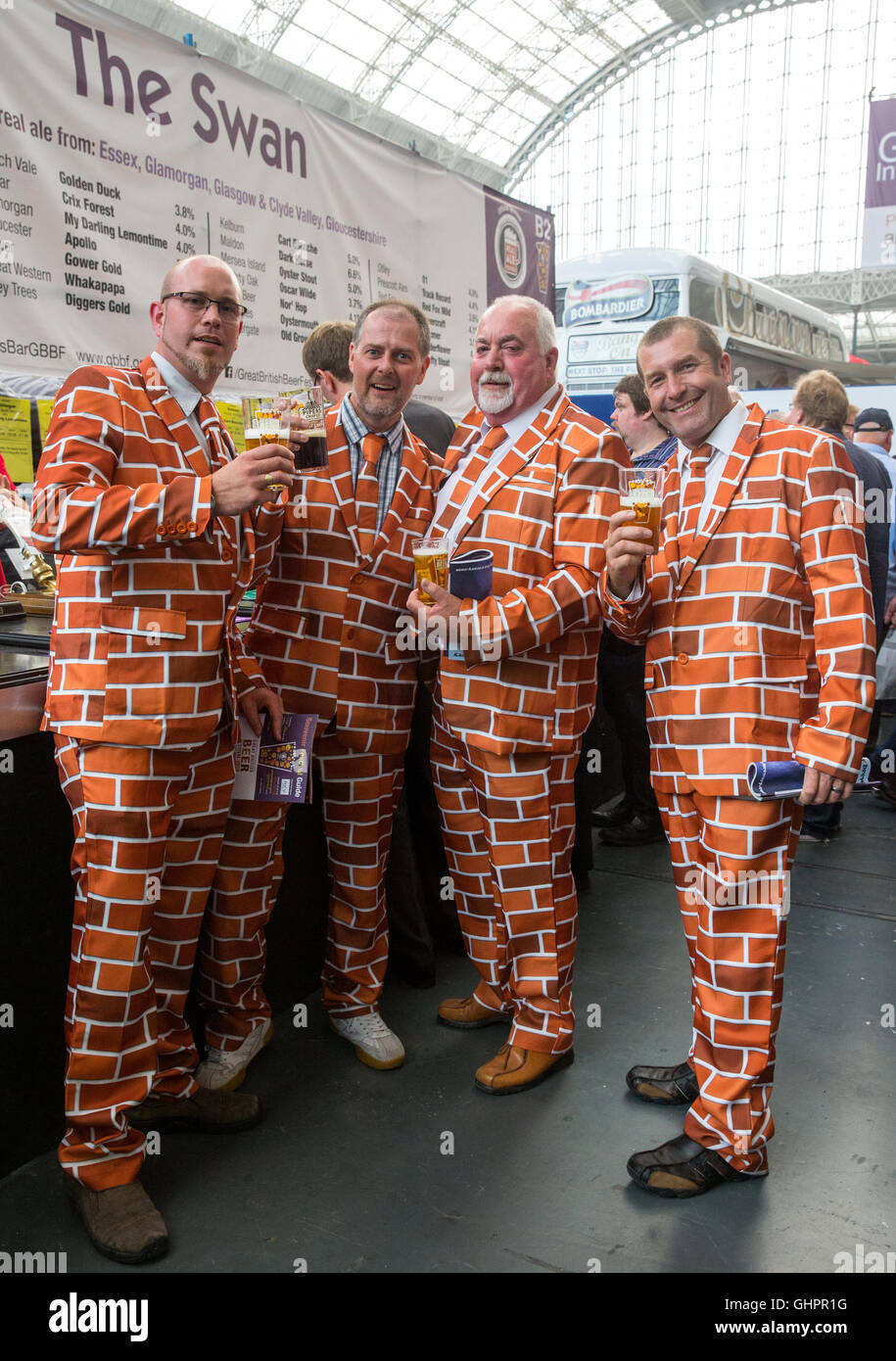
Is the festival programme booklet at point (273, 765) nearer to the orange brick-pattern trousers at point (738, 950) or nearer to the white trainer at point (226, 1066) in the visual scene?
the white trainer at point (226, 1066)

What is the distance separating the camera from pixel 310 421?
212cm

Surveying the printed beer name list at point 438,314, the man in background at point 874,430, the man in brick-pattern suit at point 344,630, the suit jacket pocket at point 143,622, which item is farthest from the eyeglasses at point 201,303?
the man in background at point 874,430

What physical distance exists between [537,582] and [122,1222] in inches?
62.5

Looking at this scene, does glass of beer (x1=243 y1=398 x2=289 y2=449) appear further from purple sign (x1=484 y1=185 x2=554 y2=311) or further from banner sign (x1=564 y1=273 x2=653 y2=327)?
banner sign (x1=564 y1=273 x2=653 y2=327)

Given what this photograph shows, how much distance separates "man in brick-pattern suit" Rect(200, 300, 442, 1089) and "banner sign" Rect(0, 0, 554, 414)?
3.78 feet

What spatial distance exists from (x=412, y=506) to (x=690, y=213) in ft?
86.4

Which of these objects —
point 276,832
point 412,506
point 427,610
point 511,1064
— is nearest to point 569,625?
point 427,610

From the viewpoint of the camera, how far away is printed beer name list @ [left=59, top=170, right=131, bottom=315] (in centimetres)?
304

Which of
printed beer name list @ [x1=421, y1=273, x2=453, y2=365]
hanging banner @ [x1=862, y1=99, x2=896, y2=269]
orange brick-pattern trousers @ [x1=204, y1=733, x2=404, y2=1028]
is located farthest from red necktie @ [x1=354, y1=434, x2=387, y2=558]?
hanging banner @ [x1=862, y1=99, x2=896, y2=269]

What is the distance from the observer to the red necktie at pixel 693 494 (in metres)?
2.11

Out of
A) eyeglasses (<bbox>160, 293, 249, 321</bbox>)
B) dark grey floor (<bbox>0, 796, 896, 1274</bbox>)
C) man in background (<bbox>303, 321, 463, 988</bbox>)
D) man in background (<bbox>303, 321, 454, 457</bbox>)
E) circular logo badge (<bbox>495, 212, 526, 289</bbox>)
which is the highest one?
circular logo badge (<bbox>495, 212, 526, 289</bbox>)

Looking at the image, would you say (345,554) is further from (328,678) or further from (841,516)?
(841,516)

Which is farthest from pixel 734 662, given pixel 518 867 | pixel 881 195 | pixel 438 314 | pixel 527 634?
pixel 881 195

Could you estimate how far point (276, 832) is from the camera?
2.49 metres
